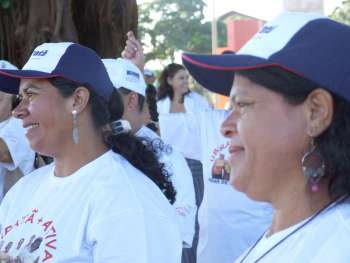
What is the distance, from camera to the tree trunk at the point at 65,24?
4086 mm

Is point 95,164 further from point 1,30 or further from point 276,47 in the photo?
point 1,30

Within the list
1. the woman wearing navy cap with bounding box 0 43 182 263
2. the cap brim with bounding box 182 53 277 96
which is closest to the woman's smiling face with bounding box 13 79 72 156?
the woman wearing navy cap with bounding box 0 43 182 263

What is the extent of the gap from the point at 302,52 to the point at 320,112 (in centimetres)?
14

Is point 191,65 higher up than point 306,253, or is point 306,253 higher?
point 191,65

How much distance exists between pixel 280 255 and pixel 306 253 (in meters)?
0.09

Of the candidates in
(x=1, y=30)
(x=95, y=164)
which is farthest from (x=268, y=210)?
(x=1, y=30)

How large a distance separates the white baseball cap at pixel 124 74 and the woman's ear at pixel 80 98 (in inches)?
42.8

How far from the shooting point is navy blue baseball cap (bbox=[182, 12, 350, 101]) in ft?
5.18

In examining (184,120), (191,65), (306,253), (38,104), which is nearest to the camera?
(306,253)

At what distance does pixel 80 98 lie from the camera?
110 inches

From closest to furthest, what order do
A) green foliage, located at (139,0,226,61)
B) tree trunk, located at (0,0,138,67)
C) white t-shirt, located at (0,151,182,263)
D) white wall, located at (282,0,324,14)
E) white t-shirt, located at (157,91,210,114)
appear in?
white t-shirt, located at (0,151,182,263) < white wall, located at (282,0,324,14) < tree trunk, located at (0,0,138,67) < white t-shirt, located at (157,91,210,114) < green foliage, located at (139,0,226,61)

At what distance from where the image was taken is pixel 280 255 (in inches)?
64.5

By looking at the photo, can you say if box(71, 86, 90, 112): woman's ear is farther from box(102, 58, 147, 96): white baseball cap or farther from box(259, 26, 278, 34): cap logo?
box(259, 26, 278, 34): cap logo

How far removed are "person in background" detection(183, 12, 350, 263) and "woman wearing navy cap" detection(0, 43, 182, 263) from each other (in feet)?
2.48
